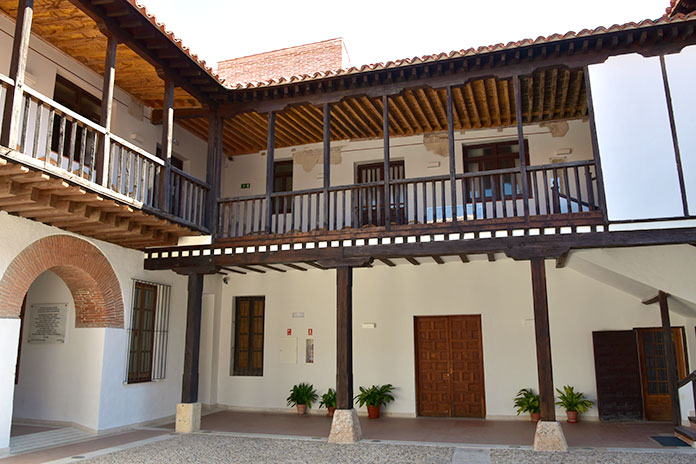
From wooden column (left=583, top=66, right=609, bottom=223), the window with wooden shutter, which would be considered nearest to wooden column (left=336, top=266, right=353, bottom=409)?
wooden column (left=583, top=66, right=609, bottom=223)

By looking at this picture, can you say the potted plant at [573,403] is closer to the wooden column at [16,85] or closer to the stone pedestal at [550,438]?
the stone pedestal at [550,438]

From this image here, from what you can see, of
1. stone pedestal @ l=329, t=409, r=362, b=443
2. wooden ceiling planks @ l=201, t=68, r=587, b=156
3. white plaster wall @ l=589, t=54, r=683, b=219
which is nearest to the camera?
white plaster wall @ l=589, t=54, r=683, b=219

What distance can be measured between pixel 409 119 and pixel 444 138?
97 cm

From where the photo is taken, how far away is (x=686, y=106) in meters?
7.95

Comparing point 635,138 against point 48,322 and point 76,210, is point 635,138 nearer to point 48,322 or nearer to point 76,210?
point 76,210

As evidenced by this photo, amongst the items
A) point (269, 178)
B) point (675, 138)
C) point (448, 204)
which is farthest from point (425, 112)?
point (675, 138)

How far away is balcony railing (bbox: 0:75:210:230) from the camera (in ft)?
21.7

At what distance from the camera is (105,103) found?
7.95 m

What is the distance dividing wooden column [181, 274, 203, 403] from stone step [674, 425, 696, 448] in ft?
25.8

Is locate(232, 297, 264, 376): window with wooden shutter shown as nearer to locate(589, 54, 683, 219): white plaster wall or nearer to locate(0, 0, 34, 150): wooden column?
locate(0, 0, 34, 150): wooden column

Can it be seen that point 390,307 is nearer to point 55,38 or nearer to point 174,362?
point 174,362

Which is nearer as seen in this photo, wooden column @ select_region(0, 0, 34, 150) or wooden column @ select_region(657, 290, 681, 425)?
wooden column @ select_region(0, 0, 34, 150)

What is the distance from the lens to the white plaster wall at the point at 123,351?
26.8ft

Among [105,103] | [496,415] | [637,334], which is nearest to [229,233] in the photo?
[105,103]
